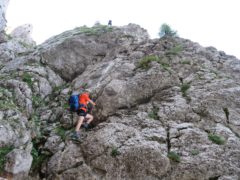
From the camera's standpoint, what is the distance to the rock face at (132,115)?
9.66 meters

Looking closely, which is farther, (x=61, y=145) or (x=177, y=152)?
(x=61, y=145)

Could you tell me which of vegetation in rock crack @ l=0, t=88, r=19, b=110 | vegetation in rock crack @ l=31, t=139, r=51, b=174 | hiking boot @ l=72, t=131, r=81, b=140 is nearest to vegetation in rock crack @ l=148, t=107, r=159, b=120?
hiking boot @ l=72, t=131, r=81, b=140

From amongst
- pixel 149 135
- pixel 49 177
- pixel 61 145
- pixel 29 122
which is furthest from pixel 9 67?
pixel 149 135

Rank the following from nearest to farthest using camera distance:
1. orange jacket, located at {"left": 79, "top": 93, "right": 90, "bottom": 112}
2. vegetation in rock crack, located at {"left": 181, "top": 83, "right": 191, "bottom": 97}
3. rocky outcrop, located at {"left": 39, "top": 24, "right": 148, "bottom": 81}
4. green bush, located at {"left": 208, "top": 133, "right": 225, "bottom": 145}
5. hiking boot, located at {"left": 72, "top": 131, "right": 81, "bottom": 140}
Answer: green bush, located at {"left": 208, "top": 133, "right": 225, "bottom": 145} < hiking boot, located at {"left": 72, "top": 131, "right": 81, "bottom": 140} < orange jacket, located at {"left": 79, "top": 93, "right": 90, "bottom": 112} < vegetation in rock crack, located at {"left": 181, "top": 83, "right": 191, "bottom": 97} < rocky outcrop, located at {"left": 39, "top": 24, "right": 148, "bottom": 81}

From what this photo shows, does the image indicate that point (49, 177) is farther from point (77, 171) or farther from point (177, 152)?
point (177, 152)

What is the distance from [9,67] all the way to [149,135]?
518 inches

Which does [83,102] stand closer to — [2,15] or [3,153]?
[3,153]

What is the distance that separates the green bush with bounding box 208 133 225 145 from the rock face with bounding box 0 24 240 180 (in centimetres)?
4

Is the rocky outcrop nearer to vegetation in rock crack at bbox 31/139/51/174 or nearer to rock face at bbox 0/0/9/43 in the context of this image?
rock face at bbox 0/0/9/43

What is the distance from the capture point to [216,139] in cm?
995

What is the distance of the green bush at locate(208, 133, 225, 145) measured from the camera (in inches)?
387

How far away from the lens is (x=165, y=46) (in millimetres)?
16812

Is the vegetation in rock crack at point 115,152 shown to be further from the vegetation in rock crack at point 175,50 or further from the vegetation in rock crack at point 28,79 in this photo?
the vegetation in rock crack at point 28,79

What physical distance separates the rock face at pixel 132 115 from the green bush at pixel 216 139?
4 centimetres
